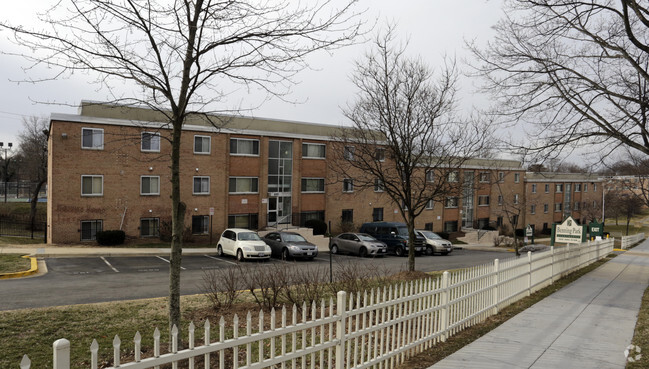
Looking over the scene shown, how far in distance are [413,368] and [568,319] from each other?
495 cm

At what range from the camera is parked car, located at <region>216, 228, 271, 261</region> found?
2130cm

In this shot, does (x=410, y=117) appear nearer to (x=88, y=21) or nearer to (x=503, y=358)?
(x=503, y=358)

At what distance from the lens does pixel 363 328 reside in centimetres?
557

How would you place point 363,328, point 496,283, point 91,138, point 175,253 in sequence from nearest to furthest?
1. point 363,328
2. point 175,253
3. point 496,283
4. point 91,138

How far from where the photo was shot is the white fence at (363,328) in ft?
11.6

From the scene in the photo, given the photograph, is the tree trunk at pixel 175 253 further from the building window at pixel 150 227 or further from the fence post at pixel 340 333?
the building window at pixel 150 227

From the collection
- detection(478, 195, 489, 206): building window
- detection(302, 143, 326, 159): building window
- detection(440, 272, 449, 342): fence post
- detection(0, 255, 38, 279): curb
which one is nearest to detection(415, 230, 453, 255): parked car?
detection(302, 143, 326, 159): building window

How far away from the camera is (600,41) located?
37.6 ft

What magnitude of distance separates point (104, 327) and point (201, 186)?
22502 millimetres

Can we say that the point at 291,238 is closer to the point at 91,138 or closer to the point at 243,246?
the point at 243,246

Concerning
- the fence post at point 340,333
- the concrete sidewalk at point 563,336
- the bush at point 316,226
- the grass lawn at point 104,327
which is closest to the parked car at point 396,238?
the bush at point 316,226

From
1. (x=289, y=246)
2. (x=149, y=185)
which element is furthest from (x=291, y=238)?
(x=149, y=185)

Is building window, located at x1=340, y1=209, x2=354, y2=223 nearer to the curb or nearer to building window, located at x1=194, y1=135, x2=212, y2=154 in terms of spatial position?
building window, located at x1=194, y1=135, x2=212, y2=154

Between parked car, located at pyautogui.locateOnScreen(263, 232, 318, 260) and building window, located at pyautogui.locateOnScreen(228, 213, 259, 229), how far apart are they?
305 inches
